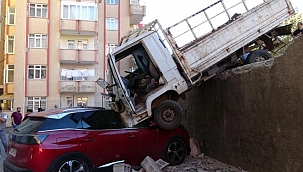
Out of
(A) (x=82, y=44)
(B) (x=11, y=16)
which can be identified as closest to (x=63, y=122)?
(A) (x=82, y=44)

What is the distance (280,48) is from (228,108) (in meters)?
3.28

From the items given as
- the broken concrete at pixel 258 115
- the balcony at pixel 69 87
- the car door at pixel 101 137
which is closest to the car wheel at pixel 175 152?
the broken concrete at pixel 258 115

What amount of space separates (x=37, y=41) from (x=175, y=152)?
23310 mm

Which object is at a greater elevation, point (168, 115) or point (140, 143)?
point (168, 115)

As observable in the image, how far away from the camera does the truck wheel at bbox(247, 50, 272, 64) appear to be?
823 centimetres

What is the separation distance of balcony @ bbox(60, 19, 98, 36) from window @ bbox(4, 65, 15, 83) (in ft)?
19.1

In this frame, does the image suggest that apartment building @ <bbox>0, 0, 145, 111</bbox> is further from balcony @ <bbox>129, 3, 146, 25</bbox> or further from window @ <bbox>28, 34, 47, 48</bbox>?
balcony @ <bbox>129, 3, 146, 25</bbox>

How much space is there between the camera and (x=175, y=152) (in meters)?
7.64

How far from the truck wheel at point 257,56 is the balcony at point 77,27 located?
858 inches

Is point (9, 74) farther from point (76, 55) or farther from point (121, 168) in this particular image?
point (121, 168)

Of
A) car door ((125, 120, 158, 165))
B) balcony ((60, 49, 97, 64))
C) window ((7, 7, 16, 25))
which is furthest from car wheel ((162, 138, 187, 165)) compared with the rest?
window ((7, 7, 16, 25))

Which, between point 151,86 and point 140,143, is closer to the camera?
point 140,143

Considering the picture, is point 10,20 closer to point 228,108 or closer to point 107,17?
point 107,17

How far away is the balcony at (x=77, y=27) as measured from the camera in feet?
90.7
